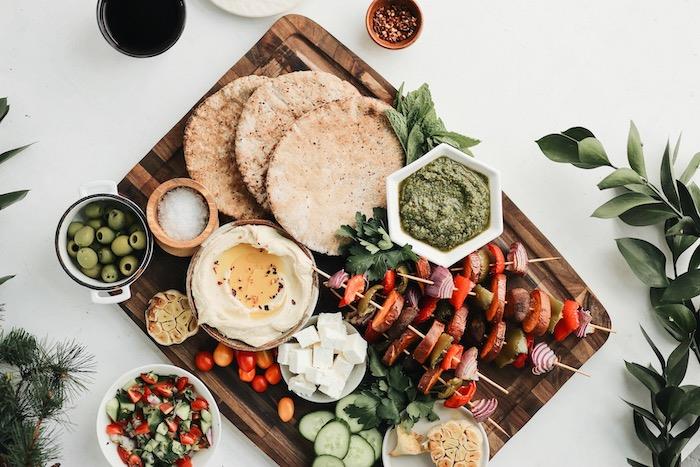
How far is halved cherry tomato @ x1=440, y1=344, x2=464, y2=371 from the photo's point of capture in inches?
142

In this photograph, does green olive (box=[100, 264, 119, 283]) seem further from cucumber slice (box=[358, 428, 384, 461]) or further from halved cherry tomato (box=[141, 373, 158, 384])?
cucumber slice (box=[358, 428, 384, 461])

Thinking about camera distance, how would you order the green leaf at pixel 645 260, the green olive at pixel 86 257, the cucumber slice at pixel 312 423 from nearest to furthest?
the green olive at pixel 86 257 → the cucumber slice at pixel 312 423 → the green leaf at pixel 645 260

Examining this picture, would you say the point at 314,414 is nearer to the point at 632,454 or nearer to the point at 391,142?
the point at 391,142

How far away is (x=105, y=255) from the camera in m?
3.52

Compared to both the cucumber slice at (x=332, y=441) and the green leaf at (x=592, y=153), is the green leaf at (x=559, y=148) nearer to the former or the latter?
the green leaf at (x=592, y=153)

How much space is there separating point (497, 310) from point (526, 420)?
74cm

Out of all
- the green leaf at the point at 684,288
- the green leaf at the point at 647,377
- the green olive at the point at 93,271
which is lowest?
the green olive at the point at 93,271

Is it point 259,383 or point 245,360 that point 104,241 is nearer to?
point 245,360

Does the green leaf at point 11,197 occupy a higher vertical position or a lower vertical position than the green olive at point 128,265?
higher

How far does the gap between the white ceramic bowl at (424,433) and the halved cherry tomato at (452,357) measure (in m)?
0.27

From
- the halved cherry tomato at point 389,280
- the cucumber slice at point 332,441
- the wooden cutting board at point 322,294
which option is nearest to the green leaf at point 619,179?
the wooden cutting board at point 322,294

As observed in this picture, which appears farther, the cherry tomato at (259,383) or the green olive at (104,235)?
the cherry tomato at (259,383)

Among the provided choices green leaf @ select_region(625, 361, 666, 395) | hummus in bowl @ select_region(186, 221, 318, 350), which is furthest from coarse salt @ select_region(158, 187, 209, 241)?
green leaf @ select_region(625, 361, 666, 395)

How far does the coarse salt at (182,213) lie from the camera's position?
3586 mm
